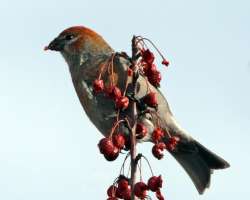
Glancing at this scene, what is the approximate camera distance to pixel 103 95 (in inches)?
264

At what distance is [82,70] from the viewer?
718 centimetres

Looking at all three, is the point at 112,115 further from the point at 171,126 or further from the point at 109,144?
the point at 109,144

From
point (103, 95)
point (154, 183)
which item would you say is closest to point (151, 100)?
point (154, 183)

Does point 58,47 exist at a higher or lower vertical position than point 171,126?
higher

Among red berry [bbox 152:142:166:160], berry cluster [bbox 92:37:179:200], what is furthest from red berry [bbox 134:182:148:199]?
red berry [bbox 152:142:166:160]

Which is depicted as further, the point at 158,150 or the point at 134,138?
the point at 158,150

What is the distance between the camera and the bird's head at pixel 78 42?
25.0 ft

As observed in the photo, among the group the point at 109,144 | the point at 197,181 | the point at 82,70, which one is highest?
the point at 82,70

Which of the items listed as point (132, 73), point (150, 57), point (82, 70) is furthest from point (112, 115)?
point (132, 73)

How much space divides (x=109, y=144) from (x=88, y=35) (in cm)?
438

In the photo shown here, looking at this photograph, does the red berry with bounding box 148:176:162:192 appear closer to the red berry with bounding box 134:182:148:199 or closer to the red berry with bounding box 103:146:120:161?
the red berry with bounding box 134:182:148:199

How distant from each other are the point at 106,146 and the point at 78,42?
4399 millimetres

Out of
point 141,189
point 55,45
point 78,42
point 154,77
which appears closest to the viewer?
point 141,189

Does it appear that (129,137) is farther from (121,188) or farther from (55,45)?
(55,45)
